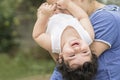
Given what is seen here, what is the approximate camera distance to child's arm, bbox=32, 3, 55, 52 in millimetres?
3031

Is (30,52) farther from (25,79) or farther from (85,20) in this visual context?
(85,20)

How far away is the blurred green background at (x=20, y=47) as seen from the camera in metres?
11.4

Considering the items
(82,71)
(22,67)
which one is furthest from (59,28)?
(22,67)

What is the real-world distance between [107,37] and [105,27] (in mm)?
73

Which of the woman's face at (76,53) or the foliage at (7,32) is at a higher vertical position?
the woman's face at (76,53)

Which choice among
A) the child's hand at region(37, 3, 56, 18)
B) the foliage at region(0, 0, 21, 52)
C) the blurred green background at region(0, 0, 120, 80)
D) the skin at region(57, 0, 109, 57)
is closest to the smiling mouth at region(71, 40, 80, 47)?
the skin at region(57, 0, 109, 57)

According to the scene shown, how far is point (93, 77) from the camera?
2.94 metres

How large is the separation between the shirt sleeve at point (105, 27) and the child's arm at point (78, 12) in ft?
0.20

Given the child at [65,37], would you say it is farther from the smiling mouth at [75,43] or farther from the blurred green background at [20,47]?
the blurred green background at [20,47]

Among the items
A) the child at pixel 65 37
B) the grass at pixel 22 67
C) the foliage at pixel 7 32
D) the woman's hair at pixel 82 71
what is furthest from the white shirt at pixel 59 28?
the foliage at pixel 7 32

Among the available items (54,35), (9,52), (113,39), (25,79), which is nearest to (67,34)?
(54,35)

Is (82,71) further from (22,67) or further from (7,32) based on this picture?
(7,32)

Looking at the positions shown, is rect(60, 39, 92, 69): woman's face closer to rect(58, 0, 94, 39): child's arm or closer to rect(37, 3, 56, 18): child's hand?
rect(58, 0, 94, 39): child's arm

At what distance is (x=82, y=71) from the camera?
2871 millimetres
